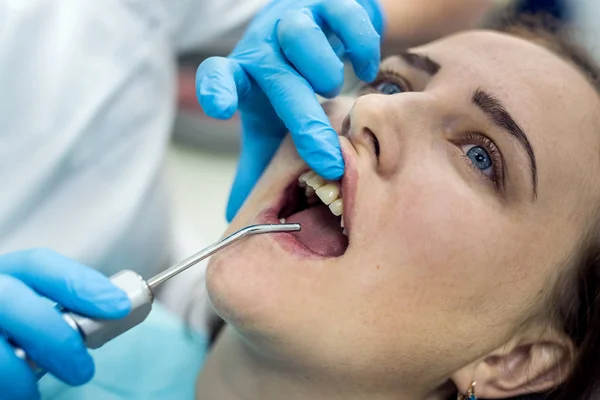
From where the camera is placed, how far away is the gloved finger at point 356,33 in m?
0.96

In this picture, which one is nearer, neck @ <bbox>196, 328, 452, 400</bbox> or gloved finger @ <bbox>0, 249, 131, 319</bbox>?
gloved finger @ <bbox>0, 249, 131, 319</bbox>

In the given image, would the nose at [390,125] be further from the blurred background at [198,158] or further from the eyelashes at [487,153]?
the blurred background at [198,158]

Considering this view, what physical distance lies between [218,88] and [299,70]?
0.14 meters

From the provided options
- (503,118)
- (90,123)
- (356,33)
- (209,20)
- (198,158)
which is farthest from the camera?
(198,158)

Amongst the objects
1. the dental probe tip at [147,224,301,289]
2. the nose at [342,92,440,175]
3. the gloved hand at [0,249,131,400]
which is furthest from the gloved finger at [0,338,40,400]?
the nose at [342,92,440,175]

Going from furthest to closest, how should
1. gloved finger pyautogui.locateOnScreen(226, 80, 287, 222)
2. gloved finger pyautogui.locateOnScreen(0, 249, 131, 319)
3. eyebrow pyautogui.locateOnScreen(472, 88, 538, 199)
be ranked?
gloved finger pyautogui.locateOnScreen(226, 80, 287, 222)
eyebrow pyautogui.locateOnScreen(472, 88, 538, 199)
gloved finger pyautogui.locateOnScreen(0, 249, 131, 319)

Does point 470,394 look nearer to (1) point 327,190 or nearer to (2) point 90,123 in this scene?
(1) point 327,190

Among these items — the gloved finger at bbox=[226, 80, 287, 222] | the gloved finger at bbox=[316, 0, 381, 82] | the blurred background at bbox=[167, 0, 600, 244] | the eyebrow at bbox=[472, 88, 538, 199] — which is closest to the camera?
the eyebrow at bbox=[472, 88, 538, 199]

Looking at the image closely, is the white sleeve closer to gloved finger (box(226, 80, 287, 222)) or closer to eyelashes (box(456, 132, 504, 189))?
gloved finger (box(226, 80, 287, 222))

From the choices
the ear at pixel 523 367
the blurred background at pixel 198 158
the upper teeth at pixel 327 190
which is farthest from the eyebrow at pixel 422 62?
the blurred background at pixel 198 158

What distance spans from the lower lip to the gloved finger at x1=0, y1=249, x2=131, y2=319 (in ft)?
0.71

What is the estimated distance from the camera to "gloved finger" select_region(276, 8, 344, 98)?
0.92 metres

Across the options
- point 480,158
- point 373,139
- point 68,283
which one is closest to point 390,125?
point 373,139

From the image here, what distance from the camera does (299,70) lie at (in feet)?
3.13
